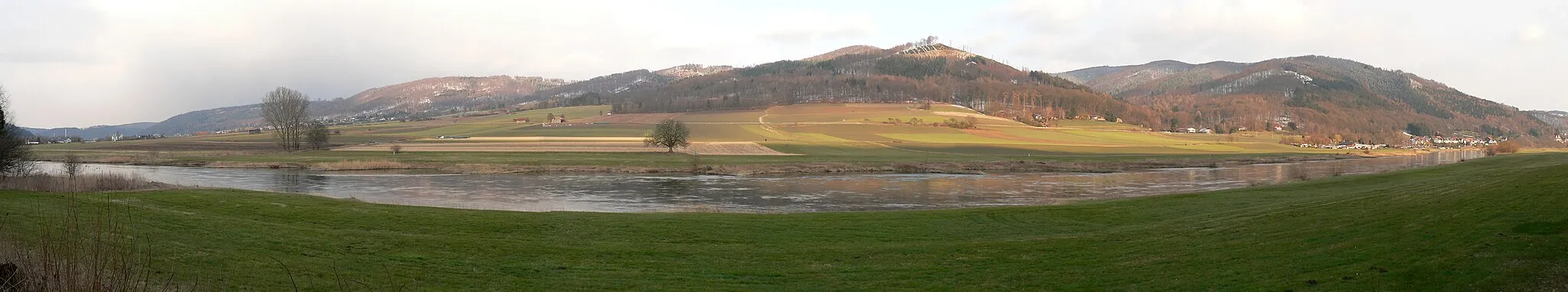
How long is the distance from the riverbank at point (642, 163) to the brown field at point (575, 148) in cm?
486

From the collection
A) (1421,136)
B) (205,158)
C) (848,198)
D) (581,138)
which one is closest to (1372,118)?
(1421,136)

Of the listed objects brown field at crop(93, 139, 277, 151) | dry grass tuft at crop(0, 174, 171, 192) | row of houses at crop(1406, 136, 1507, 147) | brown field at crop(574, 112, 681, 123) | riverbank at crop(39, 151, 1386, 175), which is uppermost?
brown field at crop(574, 112, 681, 123)

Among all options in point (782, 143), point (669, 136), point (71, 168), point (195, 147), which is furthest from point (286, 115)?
point (71, 168)

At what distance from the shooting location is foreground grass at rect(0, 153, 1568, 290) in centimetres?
1189

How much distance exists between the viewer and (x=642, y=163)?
68.9 metres

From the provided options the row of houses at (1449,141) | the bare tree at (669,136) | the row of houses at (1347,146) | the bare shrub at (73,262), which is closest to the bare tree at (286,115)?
the bare tree at (669,136)

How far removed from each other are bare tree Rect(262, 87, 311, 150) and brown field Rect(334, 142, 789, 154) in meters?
5.40

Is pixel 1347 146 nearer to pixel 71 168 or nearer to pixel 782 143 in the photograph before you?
pixel 782 143

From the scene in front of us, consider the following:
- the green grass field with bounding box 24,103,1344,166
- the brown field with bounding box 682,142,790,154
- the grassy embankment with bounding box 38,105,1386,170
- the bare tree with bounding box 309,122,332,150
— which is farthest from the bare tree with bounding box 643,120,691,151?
the bare tree with bounding box 309,122,332,150

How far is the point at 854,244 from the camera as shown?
20.1m

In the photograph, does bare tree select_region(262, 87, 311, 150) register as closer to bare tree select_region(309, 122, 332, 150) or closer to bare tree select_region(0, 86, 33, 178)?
bare tree select_region(309, 122, 332, 150)

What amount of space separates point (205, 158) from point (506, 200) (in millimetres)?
54008

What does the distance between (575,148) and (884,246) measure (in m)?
72.7

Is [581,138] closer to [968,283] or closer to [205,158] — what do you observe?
[205,158]
